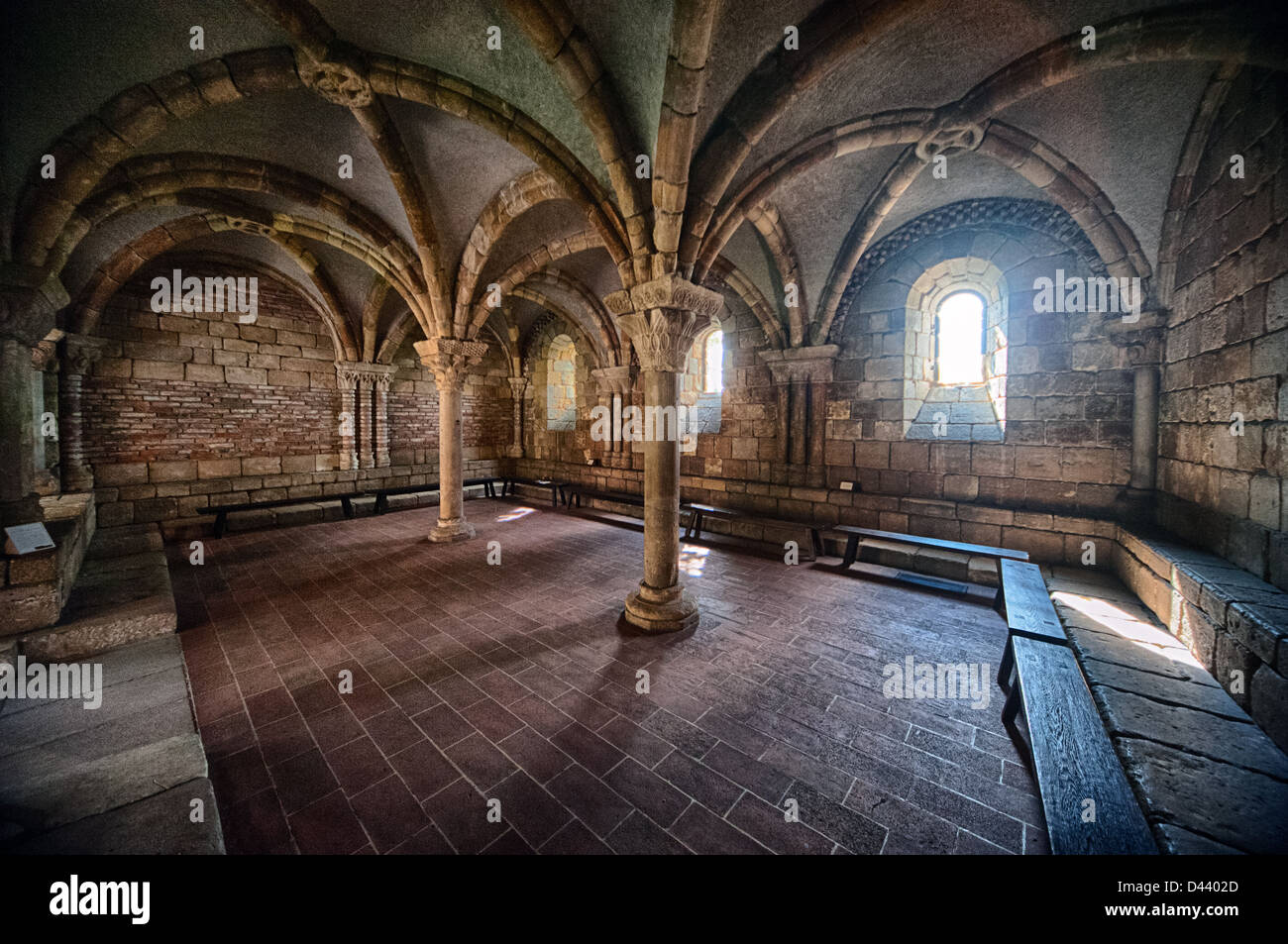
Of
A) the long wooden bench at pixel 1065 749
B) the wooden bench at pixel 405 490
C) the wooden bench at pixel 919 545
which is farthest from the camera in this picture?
the wooden bench at pixel 405 490

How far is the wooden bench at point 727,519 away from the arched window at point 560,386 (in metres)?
5.25

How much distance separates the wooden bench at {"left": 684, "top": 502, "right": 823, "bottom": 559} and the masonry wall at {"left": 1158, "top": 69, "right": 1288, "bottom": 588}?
3.31 metres

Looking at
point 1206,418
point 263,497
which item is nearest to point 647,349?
point 1206,418

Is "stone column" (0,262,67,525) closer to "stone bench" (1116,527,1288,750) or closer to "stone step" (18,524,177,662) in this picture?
"stone step" (18,524,177,662)

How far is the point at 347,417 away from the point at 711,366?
7.77 m

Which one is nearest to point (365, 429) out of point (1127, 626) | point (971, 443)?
point (971, 443)

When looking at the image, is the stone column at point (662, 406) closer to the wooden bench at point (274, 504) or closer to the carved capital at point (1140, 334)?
the carved capital at point (1140, 334)

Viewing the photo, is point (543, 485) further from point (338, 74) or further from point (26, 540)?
point (338, 74)

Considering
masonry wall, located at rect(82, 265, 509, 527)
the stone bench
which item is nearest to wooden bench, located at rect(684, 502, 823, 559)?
the stone bench

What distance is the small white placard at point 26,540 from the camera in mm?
3232

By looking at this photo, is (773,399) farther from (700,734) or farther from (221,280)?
(221,280)

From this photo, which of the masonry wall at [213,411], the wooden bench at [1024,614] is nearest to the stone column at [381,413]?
the masonry wall at [213,411]

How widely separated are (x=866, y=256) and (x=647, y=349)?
440 cm

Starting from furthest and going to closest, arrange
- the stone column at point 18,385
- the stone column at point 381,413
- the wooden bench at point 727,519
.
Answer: the stone column at point 381,413
the wooden bench at point 727,519
the stone column at point 18,385
